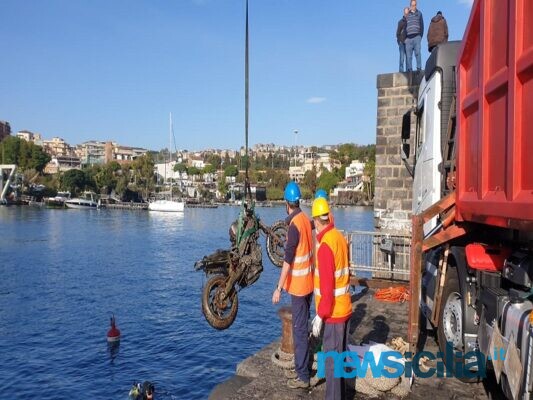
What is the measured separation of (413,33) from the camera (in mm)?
13016

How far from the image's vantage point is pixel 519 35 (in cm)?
376

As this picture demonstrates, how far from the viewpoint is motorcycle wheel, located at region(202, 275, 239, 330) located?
21.9 ft

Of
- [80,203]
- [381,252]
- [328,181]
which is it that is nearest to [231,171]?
[328,181]

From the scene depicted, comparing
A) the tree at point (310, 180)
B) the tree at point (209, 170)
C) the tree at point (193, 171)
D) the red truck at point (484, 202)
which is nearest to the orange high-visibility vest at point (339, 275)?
the red truck at point (484, 202)

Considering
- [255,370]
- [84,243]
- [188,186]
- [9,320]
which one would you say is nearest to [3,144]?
[188,186]

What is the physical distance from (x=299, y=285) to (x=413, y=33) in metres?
9.79

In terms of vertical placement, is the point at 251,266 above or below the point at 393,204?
below

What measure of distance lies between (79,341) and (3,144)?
13798 cm

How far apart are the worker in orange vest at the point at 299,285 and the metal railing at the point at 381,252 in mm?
6842

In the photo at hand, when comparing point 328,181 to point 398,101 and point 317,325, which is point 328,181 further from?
point 317,325

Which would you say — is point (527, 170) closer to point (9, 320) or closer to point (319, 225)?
point (319, 225)

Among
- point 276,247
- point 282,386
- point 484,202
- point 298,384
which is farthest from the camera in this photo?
point 276,247

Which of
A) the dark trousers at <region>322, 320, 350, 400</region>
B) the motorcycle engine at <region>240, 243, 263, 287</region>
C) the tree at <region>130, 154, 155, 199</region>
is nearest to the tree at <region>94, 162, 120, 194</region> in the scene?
the tree at <region>130, 154, 155, 199</region>

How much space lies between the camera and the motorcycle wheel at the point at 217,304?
21.9 ft
